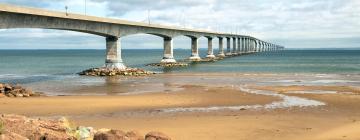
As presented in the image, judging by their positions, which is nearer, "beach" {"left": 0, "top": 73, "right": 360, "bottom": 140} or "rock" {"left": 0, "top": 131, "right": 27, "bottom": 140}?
"rock" {"left": 0, "top": 131, "right": 27, "bottom": 140}

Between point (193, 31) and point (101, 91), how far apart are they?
231 ft

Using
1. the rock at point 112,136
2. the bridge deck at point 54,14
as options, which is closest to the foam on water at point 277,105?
the rock at point 112,136

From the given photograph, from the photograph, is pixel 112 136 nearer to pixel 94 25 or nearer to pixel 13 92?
pixel 13 92

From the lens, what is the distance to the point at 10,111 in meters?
24.4

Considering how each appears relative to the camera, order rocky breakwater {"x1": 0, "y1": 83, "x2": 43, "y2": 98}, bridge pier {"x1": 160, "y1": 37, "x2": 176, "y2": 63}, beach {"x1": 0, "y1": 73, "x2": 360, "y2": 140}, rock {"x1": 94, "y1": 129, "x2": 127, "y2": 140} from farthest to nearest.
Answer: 1. bridge pier {"x1": 160, "y1": 37, "x2": 176, "y2": 63}
2. rocky breakwater {"x1": 0, "y1": 83, "x2": 43, "y2": 98}
3. beach {"x1": 0, "y1": 73, "x2": 360, "y2": 140}
4. rock {"x1": 94, "y1": 129, "x2": 127, "y2": 140}

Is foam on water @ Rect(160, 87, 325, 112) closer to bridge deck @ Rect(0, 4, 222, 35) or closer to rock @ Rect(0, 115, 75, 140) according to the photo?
rock @ Rect(0, 115, 75, 140)

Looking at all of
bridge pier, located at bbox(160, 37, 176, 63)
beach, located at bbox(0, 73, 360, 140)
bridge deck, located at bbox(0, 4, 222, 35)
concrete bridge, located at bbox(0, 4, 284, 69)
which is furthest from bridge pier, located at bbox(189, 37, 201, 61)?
beach, located at bbox(0, 73, 360, 140)

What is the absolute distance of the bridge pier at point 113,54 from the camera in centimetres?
6149

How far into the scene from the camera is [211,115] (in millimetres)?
22750

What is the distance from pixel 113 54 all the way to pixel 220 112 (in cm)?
3974

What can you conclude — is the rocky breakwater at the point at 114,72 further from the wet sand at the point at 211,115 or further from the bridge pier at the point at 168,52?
the bridge pier at the point at 168,52

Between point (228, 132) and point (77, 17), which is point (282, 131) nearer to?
point (228, 132)

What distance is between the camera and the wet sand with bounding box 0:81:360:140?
59.1 ft

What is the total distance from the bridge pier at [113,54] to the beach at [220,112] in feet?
93.1
